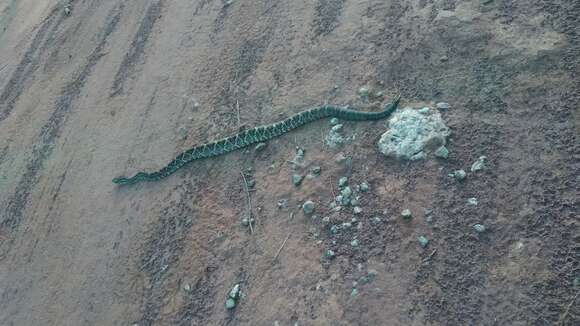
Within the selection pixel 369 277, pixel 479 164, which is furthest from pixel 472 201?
pixel 369 277

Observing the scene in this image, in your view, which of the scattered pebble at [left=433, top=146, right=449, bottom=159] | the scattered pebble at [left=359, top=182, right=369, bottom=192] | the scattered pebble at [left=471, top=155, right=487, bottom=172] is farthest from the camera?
the scattered pebble at [left=359, top=182, right=369, bottom=192]

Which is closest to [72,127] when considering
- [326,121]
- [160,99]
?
[160,99]

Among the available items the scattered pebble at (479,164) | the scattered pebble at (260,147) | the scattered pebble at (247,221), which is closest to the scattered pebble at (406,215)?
the scattered pebble at (479,164)

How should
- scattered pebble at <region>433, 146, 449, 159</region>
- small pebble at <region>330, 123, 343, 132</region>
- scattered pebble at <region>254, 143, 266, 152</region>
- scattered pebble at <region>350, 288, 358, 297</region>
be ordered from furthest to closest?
1. scattered pebble at <region>254, 143, 266, 152</region>
2. small pebble at <region>330, 123, 343, 132</region>
3. scattered pebble at <region>433, 146, 449, 159</region>
4. scattered pebble at <region>350, 288, 358, 297</region>

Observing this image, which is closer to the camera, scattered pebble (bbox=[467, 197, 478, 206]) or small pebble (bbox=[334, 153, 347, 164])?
scattered pebble (bbox=[467, 197, 478, 206])

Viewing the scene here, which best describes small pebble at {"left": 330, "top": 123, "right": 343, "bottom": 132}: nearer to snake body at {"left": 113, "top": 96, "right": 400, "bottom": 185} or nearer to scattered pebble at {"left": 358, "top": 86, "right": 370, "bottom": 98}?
snake body at {"left": 113, "top": 96, "right": 400, "bottom": 185}

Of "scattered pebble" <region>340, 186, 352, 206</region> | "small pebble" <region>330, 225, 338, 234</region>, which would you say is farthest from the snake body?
"small pebble" <region>330, 225, 338, 234</region>

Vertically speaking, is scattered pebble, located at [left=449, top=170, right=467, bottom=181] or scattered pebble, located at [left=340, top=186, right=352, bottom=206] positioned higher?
scattered pebble, located at [left=449, top=170, right=467, bottom=181]
